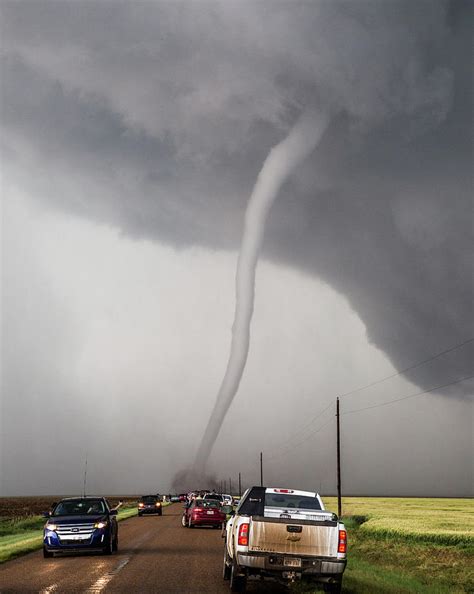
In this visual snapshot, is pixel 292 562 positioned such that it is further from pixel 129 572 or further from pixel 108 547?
pixel 108 547

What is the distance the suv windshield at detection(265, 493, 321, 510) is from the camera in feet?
49.1

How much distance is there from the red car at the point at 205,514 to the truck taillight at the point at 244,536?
26007mm

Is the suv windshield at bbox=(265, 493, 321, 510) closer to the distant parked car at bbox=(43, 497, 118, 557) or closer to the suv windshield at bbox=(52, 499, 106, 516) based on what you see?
the distant parked car at bbox=(43, 497, 118, 557)

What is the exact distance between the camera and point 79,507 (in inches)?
922

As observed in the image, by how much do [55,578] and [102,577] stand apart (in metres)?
1.05

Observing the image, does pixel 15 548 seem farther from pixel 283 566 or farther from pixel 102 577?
pixel 283 566

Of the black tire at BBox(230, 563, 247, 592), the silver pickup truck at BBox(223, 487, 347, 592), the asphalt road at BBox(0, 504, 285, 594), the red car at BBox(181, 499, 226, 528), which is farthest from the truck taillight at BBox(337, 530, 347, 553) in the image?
the red car at BBox(181, 499, 226, 528)

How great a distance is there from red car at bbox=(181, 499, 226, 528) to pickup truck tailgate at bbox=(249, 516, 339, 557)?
85.8 feet

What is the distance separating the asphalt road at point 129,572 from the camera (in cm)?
1401

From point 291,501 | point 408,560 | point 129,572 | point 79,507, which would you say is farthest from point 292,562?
point 408,560

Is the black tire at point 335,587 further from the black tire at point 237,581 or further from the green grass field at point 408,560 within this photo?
the black tire at point 237,581

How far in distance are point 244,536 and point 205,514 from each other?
26660mm

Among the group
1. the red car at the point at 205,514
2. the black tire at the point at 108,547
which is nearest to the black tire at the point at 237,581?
the black tire at the point at 108,547

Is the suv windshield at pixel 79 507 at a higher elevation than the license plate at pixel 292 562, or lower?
higher
